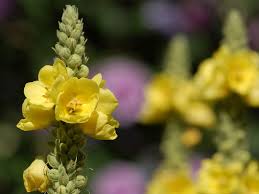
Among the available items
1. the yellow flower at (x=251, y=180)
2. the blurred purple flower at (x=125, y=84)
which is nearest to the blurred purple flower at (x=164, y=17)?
the blurred purple flower at (x=125, y=84)

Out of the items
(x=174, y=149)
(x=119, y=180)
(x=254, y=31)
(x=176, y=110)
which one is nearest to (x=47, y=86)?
(x=174, y=149)

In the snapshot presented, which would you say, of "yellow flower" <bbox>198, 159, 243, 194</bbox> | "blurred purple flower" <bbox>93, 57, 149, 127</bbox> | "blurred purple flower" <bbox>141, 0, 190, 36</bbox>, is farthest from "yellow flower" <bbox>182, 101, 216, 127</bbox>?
"blurred purple flower" <bbox>141, 0, 190, 36</bbox>

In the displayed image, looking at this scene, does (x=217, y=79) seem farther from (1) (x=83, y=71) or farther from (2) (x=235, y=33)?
(1) (x=83, y=71)

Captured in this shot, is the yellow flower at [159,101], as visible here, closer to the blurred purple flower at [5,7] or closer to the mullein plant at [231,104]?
the mullein plant at [231,104]

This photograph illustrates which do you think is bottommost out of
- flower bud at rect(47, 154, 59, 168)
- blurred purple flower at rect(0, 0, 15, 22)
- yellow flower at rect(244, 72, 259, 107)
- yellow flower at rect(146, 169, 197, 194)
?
flower bud at rect(47, 154, 59, 168)

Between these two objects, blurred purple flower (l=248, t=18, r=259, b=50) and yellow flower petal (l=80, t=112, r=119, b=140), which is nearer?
yellow flower petal (l=80, t=112, r=119, b=140)

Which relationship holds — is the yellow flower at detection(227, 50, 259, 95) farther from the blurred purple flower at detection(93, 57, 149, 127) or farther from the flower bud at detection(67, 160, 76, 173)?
the blurred purple flower at detection(93, 57, 149, 127)
